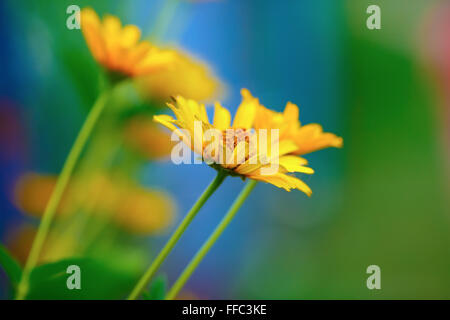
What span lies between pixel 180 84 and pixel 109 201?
0.40ft

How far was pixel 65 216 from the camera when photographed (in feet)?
1.15

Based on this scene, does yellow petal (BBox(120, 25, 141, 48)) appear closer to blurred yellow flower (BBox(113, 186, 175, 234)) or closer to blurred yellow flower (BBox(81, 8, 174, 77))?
blurred yellow flower (BBox(81, 8, 174, 77))

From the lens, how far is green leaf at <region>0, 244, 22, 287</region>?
0.76 feet

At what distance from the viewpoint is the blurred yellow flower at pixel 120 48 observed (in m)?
0.26

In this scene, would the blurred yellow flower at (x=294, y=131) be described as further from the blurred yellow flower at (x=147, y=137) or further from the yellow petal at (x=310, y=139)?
the blurred yellow flower at (x=147, y=137)

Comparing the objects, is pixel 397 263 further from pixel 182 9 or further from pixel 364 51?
pixel 182 9

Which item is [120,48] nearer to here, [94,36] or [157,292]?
[94,36]

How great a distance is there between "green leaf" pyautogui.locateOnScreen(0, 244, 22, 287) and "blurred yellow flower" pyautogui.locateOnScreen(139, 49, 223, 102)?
0.18m

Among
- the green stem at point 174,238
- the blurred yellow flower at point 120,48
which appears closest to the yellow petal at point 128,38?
the blurred yellow flower at point 120,48

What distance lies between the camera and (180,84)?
360mm

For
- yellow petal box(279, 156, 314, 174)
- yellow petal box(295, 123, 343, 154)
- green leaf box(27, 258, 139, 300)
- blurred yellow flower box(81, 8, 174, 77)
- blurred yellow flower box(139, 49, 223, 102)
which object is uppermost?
blurred yellow flower box(139, 49, 223, 102)

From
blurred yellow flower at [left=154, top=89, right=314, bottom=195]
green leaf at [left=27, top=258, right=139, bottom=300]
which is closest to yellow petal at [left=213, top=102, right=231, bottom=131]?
blurred yellow flower at [left=154, top=89, right=314, bottom=195]
